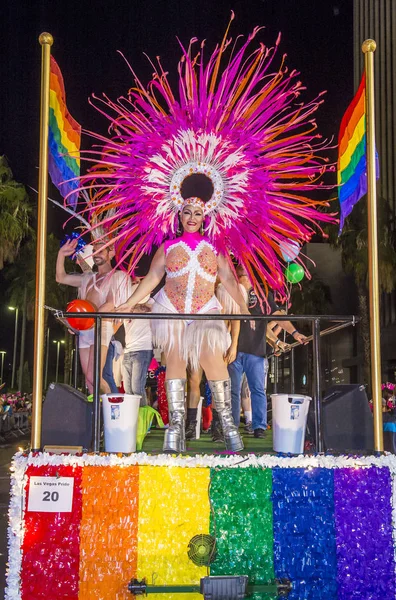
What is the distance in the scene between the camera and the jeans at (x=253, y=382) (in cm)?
666

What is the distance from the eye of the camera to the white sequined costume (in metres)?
4.68

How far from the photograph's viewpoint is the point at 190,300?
4.87 m

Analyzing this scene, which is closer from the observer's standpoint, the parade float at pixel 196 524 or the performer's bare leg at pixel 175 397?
the parade float at pixel 196 524

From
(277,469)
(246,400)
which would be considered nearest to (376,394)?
(277,469)

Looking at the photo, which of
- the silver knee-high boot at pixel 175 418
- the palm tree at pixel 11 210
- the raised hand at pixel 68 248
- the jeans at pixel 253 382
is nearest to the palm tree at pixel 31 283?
the palm tree at pixel 11 210

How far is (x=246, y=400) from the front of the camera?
826 centimetres

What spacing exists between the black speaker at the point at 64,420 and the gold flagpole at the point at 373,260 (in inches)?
72.7

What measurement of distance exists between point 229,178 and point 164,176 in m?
0.52

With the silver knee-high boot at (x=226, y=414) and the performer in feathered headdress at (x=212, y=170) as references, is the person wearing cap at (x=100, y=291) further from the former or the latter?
the silver knee-high boot at (x=226, y=414)

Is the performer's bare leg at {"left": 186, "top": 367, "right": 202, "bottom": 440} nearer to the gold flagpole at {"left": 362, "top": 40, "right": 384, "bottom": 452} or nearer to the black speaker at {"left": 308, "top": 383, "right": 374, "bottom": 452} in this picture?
the black speaker at {"left": 308, "top": 383, "right": 374, "bottom": 452}

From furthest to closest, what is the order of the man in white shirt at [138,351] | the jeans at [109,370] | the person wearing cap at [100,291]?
the man in white shirt at [138,351]
the jeans at [109,370]
the person wearing cap at [100,291]

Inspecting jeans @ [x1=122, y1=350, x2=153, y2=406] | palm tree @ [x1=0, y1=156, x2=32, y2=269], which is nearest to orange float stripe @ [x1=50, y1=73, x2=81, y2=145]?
jeans @ [x1=122, y1=350, x2=153, y2=406]

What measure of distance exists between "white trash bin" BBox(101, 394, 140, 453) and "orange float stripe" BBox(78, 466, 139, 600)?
0.30m

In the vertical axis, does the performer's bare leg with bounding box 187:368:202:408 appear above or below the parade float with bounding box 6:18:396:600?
above
